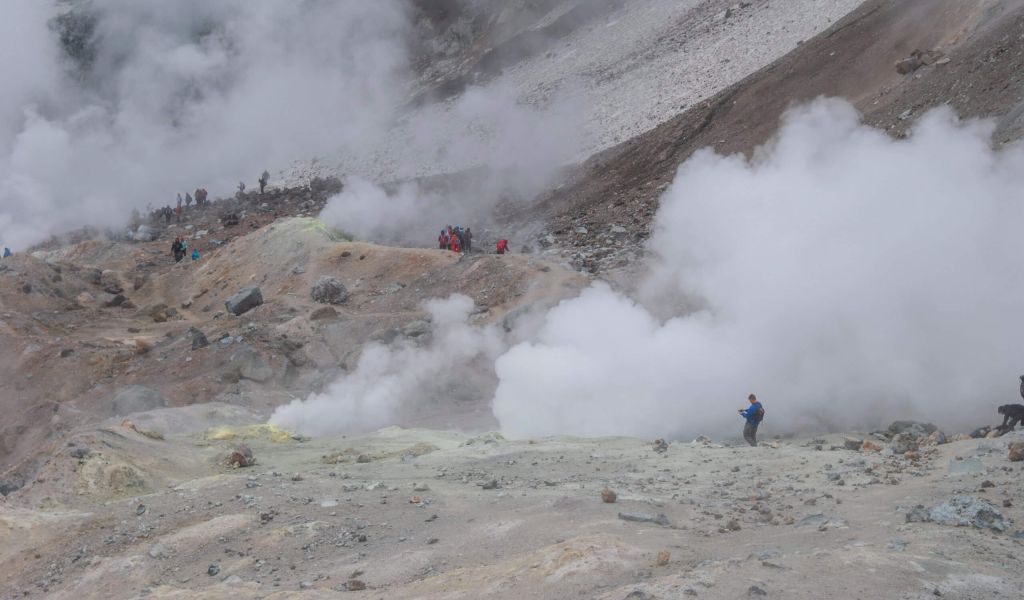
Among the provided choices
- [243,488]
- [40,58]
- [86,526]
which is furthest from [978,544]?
[40,58]

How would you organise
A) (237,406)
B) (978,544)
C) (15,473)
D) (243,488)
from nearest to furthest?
(978,544), (243,488), (15,473), (237,406)

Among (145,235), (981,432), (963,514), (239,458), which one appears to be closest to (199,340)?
(239,458)

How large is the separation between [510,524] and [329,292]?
14.1 meters

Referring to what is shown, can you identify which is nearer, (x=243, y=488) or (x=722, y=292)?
(x=243, y=488)

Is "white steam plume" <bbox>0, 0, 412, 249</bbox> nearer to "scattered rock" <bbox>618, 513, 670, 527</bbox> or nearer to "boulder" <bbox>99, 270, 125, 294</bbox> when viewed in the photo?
"boulder" <bbox>99, 270, 125, 294</bbox>

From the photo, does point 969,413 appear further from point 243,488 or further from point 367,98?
point 367,98

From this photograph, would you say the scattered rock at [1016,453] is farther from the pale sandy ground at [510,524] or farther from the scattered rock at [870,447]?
the scattered rock at [870,447]

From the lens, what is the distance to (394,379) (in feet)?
48.2

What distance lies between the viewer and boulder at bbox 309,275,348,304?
20.0 metres

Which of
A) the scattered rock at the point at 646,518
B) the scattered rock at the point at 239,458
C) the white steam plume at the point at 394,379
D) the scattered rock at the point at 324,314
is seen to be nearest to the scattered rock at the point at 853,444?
the scattered rock at the point at 646,518

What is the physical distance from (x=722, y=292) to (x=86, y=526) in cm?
804

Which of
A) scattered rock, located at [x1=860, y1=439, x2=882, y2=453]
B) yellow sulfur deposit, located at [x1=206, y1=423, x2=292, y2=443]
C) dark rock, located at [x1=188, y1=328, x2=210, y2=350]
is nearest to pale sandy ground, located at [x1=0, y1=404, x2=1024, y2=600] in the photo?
scattered rock, located at [x1=860, y1=439, x2=882, y2=453]

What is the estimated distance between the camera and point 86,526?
306 inches

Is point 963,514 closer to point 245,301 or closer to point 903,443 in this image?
point 903,443
